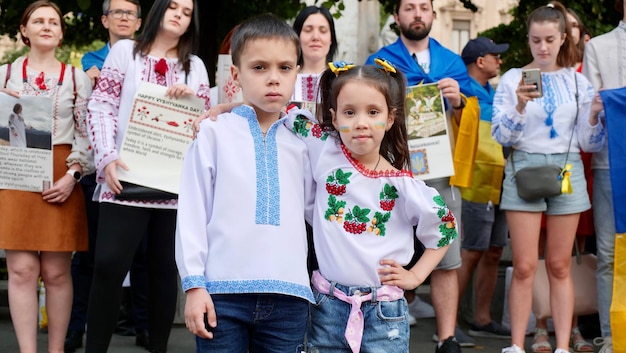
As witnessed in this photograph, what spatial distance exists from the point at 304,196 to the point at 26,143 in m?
2.40

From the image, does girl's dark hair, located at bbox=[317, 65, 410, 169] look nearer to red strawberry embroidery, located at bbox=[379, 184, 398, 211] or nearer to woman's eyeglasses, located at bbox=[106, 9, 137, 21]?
red strawberry embroidery, located at bbox=[379, 184, 398, 211]

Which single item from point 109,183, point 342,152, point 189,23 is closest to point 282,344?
point 342,152

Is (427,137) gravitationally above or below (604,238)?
above

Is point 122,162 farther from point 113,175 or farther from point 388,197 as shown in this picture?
point 388,197

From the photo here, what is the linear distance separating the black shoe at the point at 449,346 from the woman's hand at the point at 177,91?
2069 millimetres

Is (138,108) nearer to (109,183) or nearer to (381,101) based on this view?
(109,183)

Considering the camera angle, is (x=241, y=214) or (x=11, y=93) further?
(x=11, y=93)

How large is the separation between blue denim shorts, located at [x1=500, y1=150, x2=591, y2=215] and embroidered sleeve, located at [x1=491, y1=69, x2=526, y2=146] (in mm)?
163

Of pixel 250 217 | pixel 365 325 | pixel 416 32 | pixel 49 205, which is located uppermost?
pixel 416 32

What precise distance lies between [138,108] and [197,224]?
2010 millimetres

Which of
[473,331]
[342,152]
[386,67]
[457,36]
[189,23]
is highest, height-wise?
[457,36]

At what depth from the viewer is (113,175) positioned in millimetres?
5305

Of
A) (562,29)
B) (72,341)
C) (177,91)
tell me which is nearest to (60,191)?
(177,91)

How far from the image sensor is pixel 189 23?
5.64 metres
